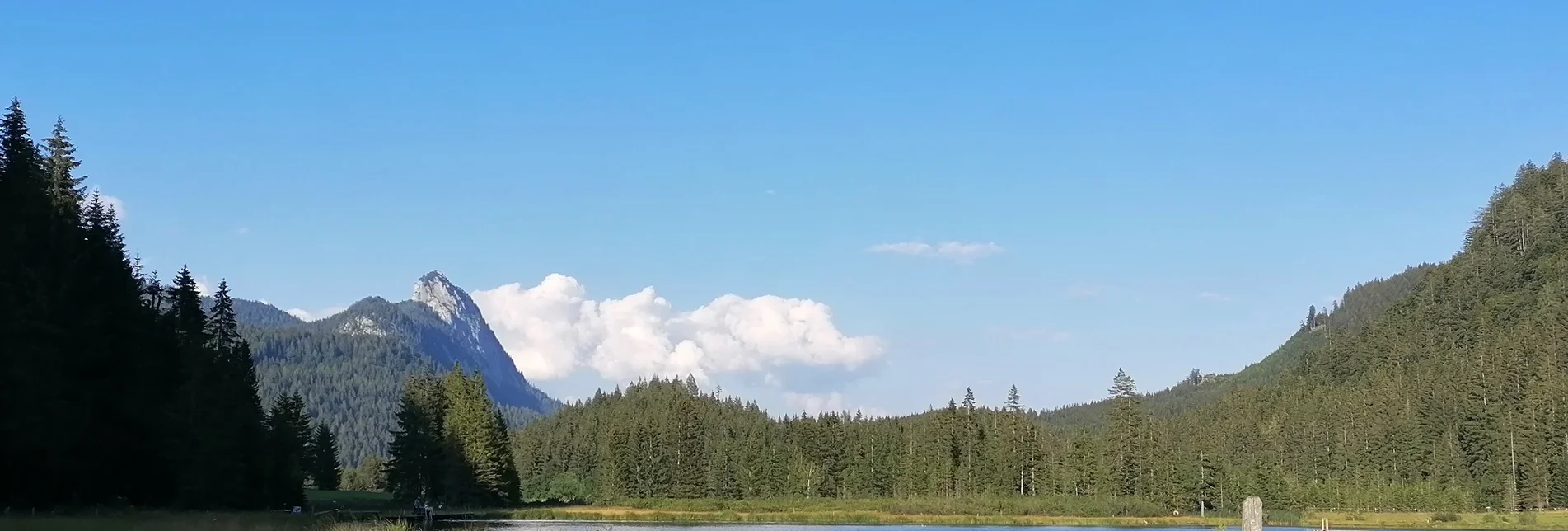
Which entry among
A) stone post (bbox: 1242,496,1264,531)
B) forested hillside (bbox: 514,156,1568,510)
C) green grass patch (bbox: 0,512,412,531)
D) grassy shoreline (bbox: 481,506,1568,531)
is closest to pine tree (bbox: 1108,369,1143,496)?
forested hillside (bbox: 514,156,1568,510)

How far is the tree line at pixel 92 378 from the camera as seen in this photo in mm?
49031

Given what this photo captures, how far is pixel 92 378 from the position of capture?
195 ft

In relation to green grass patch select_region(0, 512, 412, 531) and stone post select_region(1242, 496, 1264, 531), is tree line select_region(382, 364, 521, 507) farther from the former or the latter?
stone post select_region(1242, 496, 1264, 531)

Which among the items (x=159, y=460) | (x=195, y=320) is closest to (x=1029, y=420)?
(x=195, y=320)

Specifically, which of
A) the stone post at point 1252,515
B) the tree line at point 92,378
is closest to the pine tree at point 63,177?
the tree line at point 92,378

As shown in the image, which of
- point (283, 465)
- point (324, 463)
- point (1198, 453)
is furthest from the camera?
point (324, 463)

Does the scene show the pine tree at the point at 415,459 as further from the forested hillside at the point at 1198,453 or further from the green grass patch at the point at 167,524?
the green grass patch at the point at 167,524

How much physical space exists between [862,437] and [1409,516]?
7934 centimetres

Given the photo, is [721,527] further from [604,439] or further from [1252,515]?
[604,439]

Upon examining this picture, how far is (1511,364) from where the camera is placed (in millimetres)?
159250

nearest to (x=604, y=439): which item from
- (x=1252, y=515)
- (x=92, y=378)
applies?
(x=92, y=378)

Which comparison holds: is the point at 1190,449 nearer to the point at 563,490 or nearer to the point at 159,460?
the point at 563,490

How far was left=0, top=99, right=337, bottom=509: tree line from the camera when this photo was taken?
49031 mm

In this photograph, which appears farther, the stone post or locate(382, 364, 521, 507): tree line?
locate(382, 364, 521, 507): tree line
